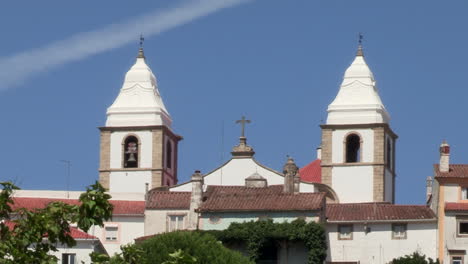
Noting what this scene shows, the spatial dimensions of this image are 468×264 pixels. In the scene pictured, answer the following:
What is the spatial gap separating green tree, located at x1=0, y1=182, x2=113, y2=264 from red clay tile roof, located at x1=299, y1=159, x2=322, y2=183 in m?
89.0

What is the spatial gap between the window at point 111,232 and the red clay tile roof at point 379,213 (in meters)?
16.0

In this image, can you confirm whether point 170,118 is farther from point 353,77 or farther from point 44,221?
point 44,221

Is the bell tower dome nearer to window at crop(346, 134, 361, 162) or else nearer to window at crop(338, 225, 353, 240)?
window at crop(346, 134, 361, 162)

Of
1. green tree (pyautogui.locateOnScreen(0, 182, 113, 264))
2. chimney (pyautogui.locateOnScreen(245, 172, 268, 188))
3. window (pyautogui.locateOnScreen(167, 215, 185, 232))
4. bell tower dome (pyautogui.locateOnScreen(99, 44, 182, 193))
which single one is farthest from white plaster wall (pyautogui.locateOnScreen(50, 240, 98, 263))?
green tree (pyautogui.locateOnScreen(0, 182, 113, 264))

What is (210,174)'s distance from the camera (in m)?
118

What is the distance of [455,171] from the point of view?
332 ft

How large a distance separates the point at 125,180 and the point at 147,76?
377 inches

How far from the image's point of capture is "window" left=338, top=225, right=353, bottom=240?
99.6 meters

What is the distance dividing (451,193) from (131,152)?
38314mm

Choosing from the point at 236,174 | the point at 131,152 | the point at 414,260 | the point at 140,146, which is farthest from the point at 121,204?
the point at 414,260

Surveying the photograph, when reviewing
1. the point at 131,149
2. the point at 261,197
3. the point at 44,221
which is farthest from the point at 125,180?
the point at 44,221

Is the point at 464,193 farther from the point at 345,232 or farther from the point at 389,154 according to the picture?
the point at 389,154

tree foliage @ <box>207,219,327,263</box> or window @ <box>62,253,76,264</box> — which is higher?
tree foliage @ <box>207,219,327,263</box>

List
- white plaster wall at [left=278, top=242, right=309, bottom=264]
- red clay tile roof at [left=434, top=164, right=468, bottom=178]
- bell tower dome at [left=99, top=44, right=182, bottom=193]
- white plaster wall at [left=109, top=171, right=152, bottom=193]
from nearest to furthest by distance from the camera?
white plaster wall at [left=278, top=242, right=309, bottom=264], red clay tile roof at [left=434, top=164, right=468, bottom=178], white plaster wall at [left=109, top=171, right=152, bottom=193], bell tower dome at [left=99, top=44, right=182, bottom=193]
